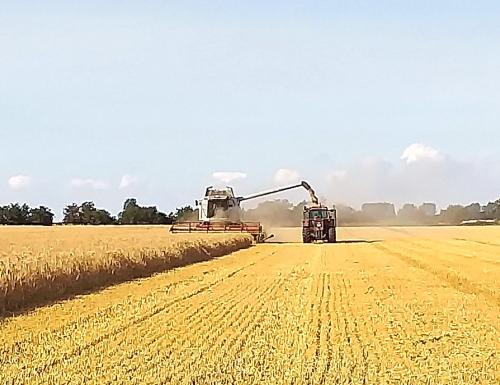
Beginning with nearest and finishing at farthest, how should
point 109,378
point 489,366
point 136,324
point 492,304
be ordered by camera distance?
point 109,378
point 489,366
point 136,324
point 492,304

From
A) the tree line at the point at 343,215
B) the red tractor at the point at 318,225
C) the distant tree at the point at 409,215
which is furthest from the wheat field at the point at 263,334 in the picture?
the distant tree at the point at 409,215

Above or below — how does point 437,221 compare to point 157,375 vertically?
above

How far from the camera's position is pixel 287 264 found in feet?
92.2

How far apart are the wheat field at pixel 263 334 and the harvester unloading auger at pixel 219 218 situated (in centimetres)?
2727

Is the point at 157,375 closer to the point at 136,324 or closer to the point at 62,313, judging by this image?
the point at 136,324

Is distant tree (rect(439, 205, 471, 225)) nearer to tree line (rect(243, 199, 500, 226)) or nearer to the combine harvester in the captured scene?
tree line (rect(243, 199, 500, 226))

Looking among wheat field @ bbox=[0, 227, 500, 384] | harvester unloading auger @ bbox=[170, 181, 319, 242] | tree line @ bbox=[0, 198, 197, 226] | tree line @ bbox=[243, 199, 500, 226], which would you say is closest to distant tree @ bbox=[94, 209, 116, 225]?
tree line @ bbox=[0, 198, 197, 226]

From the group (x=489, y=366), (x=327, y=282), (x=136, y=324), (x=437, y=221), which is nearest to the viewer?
(x=489, y=366)

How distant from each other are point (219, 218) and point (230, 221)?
A: 716mm

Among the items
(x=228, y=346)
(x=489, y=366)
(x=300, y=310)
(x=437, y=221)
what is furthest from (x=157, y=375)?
(x=437, y=221)

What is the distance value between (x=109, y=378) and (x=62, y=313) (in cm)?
600

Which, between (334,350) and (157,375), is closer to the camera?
(157,375)

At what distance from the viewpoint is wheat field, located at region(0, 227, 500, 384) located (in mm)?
8992

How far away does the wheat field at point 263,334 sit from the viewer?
29.5 feet
